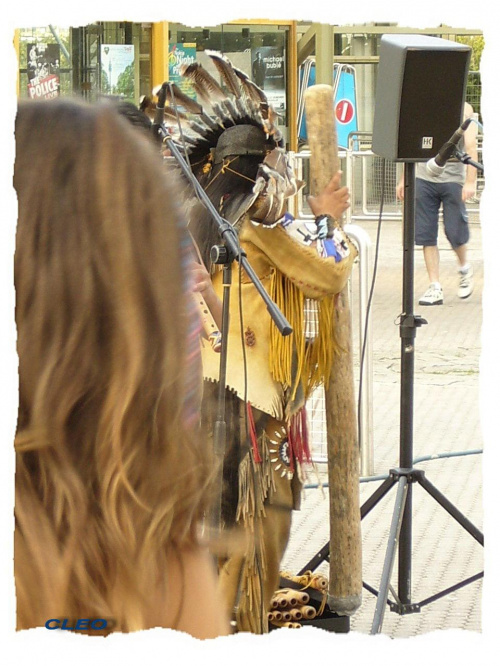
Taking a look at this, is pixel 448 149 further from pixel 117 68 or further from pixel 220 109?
pixel 117 68

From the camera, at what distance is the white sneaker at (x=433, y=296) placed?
7828 millimetres

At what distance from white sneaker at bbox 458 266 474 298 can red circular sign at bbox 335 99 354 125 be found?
11.6 feet

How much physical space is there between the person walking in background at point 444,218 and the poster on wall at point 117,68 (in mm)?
1740

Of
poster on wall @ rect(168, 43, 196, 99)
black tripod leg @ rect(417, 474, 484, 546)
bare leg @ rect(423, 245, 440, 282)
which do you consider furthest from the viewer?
bare leg @ rect(423, 245, 440, 282)

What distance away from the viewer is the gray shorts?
668 cm

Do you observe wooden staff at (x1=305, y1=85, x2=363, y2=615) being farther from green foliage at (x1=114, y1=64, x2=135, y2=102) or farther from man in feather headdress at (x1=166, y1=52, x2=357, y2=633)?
green foliage at (x1=114, y1=64, x2=135, y2=102)

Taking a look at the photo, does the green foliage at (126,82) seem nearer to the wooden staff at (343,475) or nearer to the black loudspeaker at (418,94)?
the black loudspeaker at (418,94)

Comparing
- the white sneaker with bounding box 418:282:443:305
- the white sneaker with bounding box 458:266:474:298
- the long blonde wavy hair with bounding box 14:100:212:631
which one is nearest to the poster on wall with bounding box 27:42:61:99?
the long blonde wavy hair with bounding box 14:100:212:631

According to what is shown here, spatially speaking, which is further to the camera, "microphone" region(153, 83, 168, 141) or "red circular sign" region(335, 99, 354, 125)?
"red circular sign" region(335, 99, 354, 125)

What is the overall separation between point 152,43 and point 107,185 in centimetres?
499

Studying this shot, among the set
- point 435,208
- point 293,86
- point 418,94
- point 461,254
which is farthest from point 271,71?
point 418,94

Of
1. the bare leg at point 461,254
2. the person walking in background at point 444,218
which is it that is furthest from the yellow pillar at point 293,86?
the bare leg at point 461,254

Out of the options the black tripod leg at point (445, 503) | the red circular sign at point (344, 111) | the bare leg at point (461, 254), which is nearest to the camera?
the black tripod leg at point (445, 503)

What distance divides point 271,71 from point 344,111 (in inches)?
143
